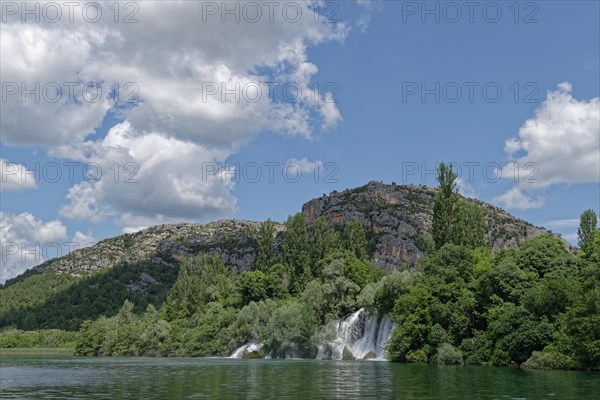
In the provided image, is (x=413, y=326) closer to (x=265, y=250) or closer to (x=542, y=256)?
(x=542, y=256)

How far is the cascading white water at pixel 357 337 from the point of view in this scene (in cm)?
8981

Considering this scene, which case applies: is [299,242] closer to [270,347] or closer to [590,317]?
[270,347]

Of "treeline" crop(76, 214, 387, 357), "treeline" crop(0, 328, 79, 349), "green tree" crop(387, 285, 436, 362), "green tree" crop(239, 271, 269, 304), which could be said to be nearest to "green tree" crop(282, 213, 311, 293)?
"treeline" crop(76, 214, 387, 357)

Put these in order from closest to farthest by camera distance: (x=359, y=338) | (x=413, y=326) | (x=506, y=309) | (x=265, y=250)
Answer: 1. (x=506, y=309)
2. (x=413, y=326)
3. (x=359, y=338)
4. (x=265, y=250)

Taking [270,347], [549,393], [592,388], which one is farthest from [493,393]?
[270,347]

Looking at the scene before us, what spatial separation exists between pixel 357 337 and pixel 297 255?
1615 inches

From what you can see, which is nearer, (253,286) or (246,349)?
(246,349)

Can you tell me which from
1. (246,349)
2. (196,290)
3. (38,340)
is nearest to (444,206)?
(246,349)

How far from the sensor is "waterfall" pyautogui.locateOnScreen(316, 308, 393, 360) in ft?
294

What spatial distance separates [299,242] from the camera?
5335 inches

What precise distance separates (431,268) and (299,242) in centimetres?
5497

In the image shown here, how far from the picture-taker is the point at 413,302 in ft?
258

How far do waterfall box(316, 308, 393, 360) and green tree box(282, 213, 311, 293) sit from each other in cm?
3127

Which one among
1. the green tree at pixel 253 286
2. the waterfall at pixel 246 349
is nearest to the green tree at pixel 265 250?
the green tree at pixel 253 286
